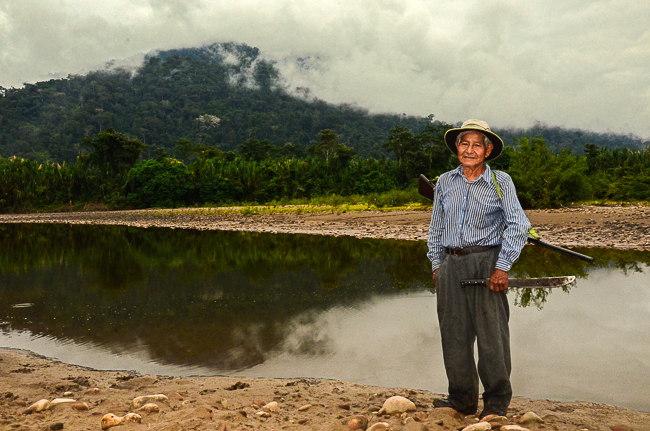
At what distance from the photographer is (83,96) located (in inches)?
4065

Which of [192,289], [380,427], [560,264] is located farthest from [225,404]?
[560,264]

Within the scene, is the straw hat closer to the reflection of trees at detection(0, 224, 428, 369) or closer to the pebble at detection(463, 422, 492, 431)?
the pebble at detection(463, 422, 492, 431)

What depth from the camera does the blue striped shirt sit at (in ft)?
8.39

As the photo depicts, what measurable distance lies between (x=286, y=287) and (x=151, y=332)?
2.65m

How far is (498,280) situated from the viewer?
2.53 metres

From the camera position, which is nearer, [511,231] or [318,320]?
[511,231]

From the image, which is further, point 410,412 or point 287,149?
point 287,149

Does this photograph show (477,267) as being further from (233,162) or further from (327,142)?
(327,142)

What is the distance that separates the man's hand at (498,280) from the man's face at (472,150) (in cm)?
67

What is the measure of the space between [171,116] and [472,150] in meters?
101

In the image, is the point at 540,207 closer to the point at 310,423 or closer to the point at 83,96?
the point at 310,423

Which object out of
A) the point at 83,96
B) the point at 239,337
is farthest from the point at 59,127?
the point at 239,337

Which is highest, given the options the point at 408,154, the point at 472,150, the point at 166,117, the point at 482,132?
the point at 166,117

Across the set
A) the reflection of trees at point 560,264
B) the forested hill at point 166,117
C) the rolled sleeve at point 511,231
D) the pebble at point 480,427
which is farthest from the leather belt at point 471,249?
the forested hill at point 166,117
